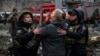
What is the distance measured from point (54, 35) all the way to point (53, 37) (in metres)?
0.04

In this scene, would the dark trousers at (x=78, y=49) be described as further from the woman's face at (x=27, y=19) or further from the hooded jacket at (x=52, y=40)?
the woman's face at (x=27, y=19)

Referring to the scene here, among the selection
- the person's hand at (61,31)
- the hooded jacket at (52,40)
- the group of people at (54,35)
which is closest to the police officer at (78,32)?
the group of people at (54,35)

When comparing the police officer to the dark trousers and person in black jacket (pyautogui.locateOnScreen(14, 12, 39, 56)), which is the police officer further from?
person in black jacket (pyautogui.locateOnScreen(14, 12, 39, 56))

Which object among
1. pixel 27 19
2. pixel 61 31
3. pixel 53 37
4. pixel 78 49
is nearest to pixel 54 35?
pixel 53 37

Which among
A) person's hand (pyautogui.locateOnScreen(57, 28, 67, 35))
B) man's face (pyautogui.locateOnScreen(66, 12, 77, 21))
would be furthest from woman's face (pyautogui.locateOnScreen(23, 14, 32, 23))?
man's face (pyautogui.locateOnScreen(66, 12, 77, 21))

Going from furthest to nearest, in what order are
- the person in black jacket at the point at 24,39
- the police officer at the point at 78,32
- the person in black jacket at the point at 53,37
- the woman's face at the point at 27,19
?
the police officer at the point at 78,32 → the woman's face at the point at 27,19 → the person in black jacket at the point at 24,39 → the person in black jacket at the point at 53,37

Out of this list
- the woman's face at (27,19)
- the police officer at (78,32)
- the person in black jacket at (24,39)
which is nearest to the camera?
the person in black jacket at (24,39)

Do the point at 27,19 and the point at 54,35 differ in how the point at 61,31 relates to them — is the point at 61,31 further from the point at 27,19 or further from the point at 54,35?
the point at 27,19

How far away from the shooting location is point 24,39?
22.7 feet

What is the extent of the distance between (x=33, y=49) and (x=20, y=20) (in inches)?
20.8

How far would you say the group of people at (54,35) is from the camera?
6.74 meters

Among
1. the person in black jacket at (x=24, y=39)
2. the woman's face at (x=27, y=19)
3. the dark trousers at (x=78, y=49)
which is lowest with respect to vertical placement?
the dark trousers at (x=78, y=49)

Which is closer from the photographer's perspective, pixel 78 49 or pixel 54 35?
pixel 54 35

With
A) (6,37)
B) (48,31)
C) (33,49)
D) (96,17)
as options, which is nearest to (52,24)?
(48,31)
